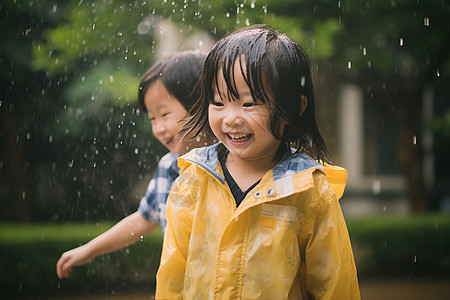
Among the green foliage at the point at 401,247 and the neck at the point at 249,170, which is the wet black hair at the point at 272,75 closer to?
the neck at the point at 249,170

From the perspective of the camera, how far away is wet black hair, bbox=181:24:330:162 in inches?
61.6

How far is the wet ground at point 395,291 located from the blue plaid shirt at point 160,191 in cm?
346

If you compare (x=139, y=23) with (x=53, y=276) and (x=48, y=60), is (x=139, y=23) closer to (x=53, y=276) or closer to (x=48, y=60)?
(x=48, y=60)

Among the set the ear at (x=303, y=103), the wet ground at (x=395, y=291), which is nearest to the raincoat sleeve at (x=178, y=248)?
the ear at (x=303, y=103)

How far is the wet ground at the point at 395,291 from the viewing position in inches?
221

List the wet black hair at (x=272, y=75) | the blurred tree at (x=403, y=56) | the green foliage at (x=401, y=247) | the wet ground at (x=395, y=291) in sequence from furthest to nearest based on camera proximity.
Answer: the green foliage at (x=401, y=247)
the blurred tree at (x=403, y=56)
the wet ground at (x=395, y=291)
the wet black hair at (x=272, y=75)

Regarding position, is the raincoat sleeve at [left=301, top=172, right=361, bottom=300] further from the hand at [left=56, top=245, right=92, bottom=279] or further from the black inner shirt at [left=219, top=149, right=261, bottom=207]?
the hand at [left=56, top=245, right=92, bottom=279]

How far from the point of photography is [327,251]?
1587 mm

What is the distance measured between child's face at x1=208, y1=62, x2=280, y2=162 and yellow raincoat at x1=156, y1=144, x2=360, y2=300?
0.35 feet

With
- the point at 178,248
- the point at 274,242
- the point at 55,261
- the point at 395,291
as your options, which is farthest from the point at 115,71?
the point at 274,242

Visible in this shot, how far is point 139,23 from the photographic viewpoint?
Result: 5.30m

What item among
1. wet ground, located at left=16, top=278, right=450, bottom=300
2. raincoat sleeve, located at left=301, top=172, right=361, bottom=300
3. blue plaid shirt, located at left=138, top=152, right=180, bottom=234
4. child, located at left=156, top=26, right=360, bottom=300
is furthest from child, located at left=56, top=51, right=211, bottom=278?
wet ground, located at left=16, top=278, right=450, bottom=300

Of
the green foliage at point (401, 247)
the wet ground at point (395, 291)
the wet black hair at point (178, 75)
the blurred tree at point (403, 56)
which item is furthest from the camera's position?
the green foliage at point (401, 247)

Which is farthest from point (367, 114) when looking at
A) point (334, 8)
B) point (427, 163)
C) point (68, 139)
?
point (68, 139)
